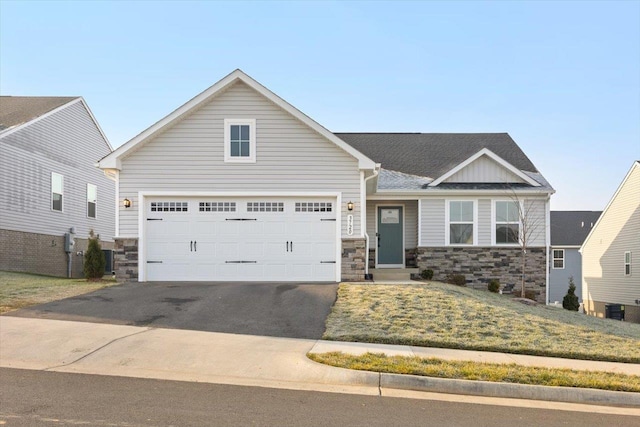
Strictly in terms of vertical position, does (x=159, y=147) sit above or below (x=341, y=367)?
above

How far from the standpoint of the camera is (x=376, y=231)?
69.3 ft

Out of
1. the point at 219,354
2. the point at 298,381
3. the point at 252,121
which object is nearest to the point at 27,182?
the point at 252,121

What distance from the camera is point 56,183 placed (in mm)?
24781

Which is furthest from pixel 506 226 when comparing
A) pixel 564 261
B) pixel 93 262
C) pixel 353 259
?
pixel 564 261

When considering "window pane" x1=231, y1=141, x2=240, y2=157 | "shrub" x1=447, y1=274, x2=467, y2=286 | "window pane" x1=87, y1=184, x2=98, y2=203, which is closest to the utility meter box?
"window pane" x1=87, y1=184, x2=98, y2=203

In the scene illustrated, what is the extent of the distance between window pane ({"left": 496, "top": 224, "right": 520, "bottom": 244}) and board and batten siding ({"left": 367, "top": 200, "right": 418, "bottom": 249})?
111 inches

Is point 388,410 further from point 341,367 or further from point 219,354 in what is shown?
point 219,354

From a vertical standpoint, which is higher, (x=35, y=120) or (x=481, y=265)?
(x=35, y=120)

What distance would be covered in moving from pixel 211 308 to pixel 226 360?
4.04 metres

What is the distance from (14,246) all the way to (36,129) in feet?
15.6

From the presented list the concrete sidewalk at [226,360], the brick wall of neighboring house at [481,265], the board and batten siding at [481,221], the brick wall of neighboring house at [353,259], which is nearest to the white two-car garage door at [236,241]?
the brick wall of neighboring house at [353,259]

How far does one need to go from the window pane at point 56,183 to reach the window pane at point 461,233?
636 inches

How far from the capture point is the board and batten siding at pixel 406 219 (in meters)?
21.1

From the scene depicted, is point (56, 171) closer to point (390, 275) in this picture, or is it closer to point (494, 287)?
point (390, 275)
